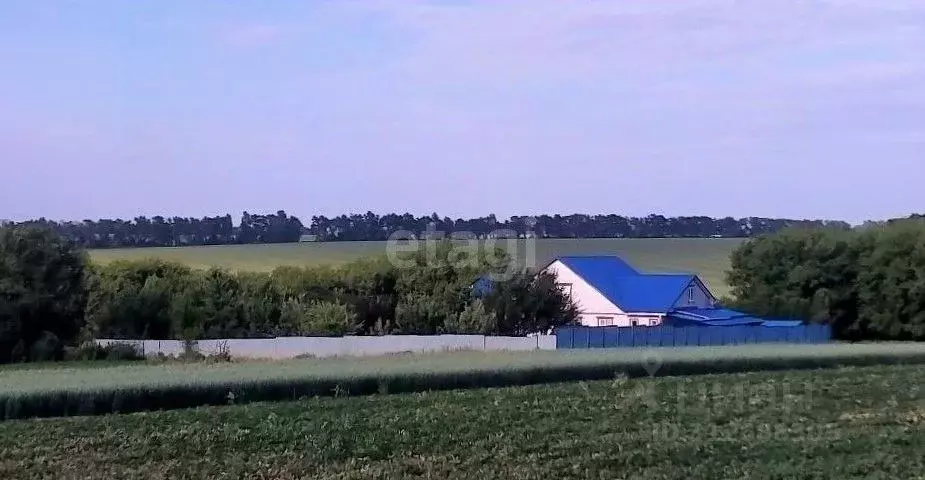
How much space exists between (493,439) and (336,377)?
24.0 feet

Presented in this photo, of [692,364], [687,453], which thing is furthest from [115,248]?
[687,453]

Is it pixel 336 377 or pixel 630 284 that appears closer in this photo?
pixel 336 377

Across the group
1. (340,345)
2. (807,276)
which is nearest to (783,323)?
(807,276)

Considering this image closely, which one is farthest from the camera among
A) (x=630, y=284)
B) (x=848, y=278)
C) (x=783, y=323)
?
(x=630, y=284)

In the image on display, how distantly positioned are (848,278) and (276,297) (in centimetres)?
3080

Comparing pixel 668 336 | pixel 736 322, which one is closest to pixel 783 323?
pixel 736 322

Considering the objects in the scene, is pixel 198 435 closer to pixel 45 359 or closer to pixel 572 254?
pixel 45 359

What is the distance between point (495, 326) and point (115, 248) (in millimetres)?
35388

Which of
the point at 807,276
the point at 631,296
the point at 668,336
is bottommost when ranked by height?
the point at 668,336

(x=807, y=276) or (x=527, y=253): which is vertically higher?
(x=527, y=253)

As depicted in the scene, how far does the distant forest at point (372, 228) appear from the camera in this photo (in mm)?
74062

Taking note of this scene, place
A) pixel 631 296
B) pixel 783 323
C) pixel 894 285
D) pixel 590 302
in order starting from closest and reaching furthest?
1. pixel 783 323
2. pixel 894 285
3. pixel 631 296
4. pixel 590 302

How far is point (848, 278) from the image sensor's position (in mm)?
65688

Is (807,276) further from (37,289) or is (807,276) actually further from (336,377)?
(336,377)
